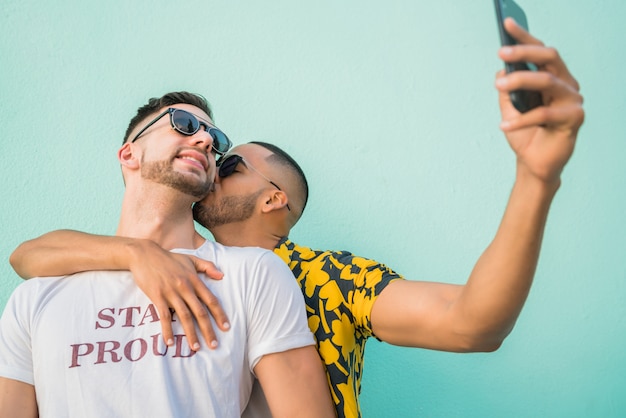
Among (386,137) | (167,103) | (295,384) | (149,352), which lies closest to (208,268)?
(149,352)

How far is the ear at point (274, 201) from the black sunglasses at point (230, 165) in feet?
0.10

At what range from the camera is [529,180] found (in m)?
0.89

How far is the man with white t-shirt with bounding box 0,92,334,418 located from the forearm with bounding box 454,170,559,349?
1.35 feet

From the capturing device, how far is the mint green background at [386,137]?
2.18 m

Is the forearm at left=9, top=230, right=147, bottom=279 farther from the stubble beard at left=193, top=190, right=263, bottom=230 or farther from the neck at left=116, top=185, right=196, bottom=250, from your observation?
the stubble beard at left=193, top=190, right=263, bottom=230

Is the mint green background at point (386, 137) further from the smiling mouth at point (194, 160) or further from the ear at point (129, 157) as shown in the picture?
the smiling mouth at point (194, 160)

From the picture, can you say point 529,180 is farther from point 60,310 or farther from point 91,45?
point 91,45

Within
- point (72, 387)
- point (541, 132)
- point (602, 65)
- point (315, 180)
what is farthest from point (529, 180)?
point (602, 65)

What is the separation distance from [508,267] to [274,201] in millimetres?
1032

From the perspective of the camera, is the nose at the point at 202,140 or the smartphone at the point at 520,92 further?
A: the nose at the point at 202,140

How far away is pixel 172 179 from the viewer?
1649 millimetres

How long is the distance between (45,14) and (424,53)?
155cm

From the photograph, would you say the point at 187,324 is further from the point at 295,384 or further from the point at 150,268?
the point at 295,384

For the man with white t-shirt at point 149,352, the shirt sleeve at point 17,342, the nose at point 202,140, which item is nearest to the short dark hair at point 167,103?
the nose at point 202,140
